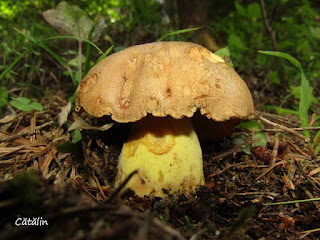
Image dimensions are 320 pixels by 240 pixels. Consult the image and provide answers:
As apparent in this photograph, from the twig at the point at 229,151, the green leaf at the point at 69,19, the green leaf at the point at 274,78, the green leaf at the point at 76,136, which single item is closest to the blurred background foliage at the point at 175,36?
the green leaf at the point at 274,78

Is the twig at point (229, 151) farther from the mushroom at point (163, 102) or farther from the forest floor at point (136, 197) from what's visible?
the mushroom at point (163, 102)

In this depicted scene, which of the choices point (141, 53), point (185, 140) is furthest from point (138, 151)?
point (141, 53)

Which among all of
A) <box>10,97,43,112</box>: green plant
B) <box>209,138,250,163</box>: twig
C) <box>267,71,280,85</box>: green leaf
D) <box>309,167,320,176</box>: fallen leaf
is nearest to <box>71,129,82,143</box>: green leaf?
<box>10,97,43,112</box>: green plant

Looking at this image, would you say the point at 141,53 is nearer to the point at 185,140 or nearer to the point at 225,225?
the point at 185,140

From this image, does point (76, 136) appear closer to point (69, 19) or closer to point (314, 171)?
point (69, 19)

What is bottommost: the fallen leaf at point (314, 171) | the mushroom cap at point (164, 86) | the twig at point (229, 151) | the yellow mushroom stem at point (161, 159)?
the fallen leaf at point (314, 171)

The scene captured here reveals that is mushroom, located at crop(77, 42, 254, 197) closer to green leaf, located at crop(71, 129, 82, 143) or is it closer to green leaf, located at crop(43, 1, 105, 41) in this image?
green leaf, located at crop(71, 129, 82, 143)
